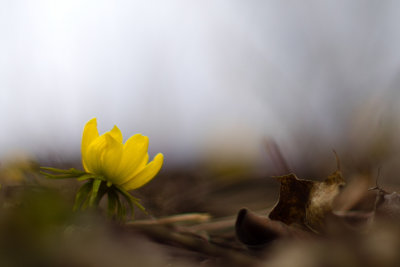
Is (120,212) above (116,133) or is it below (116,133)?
below

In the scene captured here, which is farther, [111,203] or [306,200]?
[111,203]

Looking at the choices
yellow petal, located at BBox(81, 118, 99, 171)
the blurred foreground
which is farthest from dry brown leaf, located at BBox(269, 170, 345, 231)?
yellow petal, located at BBox(81, 118, 99, 171)

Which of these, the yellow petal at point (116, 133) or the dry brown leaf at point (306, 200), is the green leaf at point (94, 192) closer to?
the yellow petal at point (116, 133)

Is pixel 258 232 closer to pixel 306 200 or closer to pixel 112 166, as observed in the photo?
pixel 306 200

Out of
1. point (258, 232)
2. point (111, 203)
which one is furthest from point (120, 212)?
point (258, 232)

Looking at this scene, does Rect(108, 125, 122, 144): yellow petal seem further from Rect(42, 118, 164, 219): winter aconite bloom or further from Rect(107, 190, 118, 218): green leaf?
Rect(107, 190, 118, 218): green leaf

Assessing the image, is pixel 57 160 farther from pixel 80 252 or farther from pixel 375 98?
pixel 375 98

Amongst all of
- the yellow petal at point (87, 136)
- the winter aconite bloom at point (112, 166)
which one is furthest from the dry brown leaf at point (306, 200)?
the yellow petal at point (87, 136)
